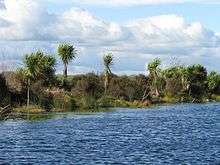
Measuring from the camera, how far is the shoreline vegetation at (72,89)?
116625 mm

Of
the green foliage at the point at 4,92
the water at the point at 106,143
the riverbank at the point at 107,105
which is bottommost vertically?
the water at the point at 106,143

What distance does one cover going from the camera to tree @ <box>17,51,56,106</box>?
382 ft

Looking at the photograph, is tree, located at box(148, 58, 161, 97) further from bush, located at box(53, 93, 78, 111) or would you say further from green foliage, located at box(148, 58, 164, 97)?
bush, located at box(53, 93, 78, 111)

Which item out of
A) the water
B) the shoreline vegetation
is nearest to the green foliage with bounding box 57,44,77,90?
the shoreline vegetation

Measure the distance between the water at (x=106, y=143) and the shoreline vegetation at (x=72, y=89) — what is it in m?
18.9

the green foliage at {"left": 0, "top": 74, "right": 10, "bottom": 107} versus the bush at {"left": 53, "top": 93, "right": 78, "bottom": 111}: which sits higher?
the green foliage at {"left": 0, "top": 74, "right": 10, "bottom": 107}

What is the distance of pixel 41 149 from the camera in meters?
54.1

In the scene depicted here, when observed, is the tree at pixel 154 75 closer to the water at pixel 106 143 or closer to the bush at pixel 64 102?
the bush at pixel 64 102

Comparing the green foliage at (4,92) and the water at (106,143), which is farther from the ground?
the green foliage at (4,92)

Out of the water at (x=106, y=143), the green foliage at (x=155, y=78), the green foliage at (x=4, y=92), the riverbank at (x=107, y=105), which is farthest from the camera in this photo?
the green foliage at (x=155, y=78)

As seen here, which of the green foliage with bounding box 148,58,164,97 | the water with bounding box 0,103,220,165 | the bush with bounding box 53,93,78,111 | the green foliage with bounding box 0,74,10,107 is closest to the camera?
the water with bounding box 0,103,220,165

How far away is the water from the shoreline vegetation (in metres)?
18.9

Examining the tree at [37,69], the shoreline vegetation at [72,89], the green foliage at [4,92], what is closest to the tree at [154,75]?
the shoreline vegetation at [72,89]

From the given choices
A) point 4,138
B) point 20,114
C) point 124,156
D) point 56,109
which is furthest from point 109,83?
point 124,156
